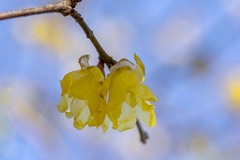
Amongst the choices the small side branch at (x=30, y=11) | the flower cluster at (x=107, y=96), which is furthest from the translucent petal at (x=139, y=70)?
the small side branch at (x=30, y=11)

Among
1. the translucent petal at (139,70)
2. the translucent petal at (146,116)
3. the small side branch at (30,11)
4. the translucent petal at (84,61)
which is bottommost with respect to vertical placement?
the translucent petal at (146,116)

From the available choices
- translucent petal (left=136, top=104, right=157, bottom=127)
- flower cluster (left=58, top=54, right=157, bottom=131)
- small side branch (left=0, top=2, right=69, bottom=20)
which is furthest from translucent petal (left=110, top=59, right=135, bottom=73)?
small side branch (left=0, top=2, right=69, bottom=20)

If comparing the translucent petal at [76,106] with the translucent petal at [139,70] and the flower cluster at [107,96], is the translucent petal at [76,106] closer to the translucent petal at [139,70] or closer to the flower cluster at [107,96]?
the flower cluster at [107,96]

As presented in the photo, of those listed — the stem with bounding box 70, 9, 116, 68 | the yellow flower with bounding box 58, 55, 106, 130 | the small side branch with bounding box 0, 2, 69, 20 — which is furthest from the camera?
the yellow flower with bounding box 58, 55, 106, 130

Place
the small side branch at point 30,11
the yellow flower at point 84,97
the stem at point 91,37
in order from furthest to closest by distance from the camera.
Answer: the yellow flower at point 84,97 < the stem at point 91,37 < the small side branch at point 30,11

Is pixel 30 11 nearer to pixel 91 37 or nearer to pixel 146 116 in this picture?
pixel 91 37

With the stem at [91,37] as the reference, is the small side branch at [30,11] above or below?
below

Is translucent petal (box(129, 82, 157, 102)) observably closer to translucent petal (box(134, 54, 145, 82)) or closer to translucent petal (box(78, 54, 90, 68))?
translucent petal (box(134, 54, 145, 82))

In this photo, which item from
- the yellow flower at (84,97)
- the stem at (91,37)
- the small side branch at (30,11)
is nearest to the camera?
the small side branch at (30,11)
